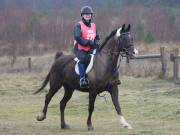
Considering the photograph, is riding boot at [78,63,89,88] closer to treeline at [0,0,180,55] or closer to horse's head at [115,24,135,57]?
horse's head at [115,24,135,57]

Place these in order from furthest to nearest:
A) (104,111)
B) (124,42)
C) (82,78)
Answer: (104,111) < (82,78) < (124,42)

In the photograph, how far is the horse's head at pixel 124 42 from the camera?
14.2 metres

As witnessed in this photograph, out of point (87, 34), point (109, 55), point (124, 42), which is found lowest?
point (109, 55)

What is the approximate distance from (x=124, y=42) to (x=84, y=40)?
0.93m

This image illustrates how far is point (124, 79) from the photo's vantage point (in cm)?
2814

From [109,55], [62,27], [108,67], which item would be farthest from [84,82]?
[62,27]

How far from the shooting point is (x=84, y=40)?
14.7 meters

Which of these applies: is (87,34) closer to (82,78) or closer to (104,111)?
(82,78)

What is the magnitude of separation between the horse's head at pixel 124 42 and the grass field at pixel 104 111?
5.47 ft

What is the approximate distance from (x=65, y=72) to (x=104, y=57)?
3.91 ft

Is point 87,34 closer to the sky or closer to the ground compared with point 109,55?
closer to the sky

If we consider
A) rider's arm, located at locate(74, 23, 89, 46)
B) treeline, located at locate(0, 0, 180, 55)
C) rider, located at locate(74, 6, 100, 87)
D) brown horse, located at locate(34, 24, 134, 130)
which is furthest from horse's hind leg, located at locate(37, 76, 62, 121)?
treeline, located at locate(0, 0, 180, 55)

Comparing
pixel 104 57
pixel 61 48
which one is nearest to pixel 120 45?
pixel 104 57

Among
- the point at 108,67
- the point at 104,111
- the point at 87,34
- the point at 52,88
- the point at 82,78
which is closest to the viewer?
the point at 108,67
